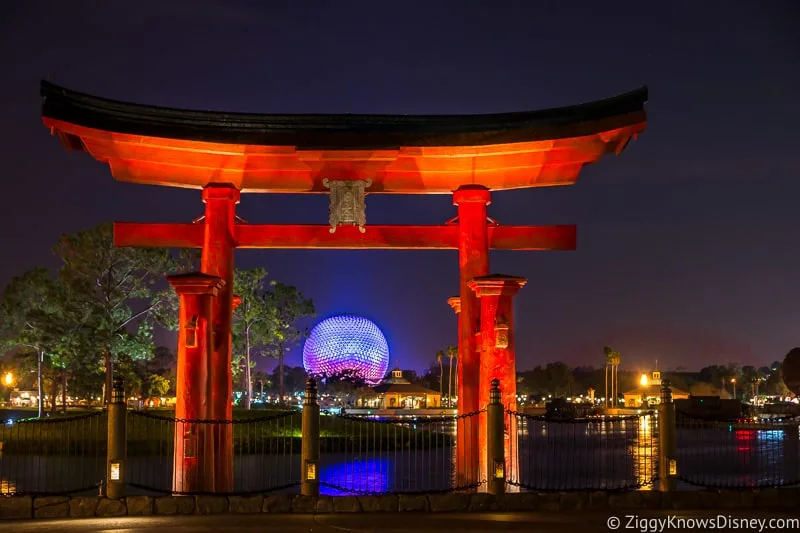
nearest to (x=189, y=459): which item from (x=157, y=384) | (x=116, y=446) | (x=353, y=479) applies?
(x=116, y=446)

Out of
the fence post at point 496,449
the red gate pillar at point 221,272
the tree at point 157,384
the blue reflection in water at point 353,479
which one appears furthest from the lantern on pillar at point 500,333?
the tree at point 157,384

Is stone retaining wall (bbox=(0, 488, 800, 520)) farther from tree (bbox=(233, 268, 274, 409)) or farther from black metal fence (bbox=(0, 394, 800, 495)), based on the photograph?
tree (bbox=(233, 268, 274, 409))

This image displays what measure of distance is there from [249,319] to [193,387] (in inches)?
1301

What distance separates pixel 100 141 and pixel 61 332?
28.5 m

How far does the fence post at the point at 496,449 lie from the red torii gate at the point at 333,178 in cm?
156

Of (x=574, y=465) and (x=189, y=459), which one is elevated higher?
(x=189, y=459)

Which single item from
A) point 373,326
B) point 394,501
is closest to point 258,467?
point 394,501

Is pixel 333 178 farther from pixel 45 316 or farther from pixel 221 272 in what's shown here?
pixel 45 316

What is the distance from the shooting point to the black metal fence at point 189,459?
14039 mm

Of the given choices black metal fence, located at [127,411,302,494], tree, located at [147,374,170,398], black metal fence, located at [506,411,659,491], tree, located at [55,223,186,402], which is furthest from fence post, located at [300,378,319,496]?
tree, located at [147,374,170,398]

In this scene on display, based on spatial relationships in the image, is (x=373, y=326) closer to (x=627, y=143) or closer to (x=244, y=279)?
(x=244, y=279)

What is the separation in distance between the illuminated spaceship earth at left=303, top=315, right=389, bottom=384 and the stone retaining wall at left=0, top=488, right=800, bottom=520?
5418 centimetres

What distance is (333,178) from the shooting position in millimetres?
15703

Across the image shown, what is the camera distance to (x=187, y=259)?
41.2m
